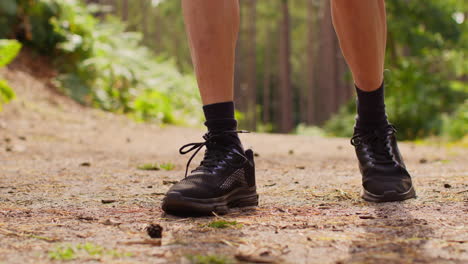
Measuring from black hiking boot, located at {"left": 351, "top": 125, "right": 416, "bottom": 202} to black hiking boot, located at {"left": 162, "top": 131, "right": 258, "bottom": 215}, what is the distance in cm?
48

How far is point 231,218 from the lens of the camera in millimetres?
1733

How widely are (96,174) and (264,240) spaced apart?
1.79 m

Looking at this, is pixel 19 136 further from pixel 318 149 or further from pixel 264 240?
pixel 264 240

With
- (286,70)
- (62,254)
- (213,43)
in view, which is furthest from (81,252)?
(286,70)

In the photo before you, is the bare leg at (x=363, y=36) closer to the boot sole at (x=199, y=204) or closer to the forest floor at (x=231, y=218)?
the forest floor at (x=231, y=218)

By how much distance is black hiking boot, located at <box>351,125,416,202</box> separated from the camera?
198 cm

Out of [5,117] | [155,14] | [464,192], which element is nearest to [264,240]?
[464,192]

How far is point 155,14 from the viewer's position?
1216 inches

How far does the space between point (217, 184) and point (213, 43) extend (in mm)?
556

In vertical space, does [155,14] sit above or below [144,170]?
above

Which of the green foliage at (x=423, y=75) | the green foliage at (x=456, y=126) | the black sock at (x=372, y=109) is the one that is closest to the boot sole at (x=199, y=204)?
the black sock at (x=372, y=109)

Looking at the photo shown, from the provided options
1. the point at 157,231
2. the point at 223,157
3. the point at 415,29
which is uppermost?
the point at 415,29

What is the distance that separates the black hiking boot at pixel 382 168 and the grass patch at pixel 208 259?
0.99m

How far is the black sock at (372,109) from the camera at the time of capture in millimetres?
2141
